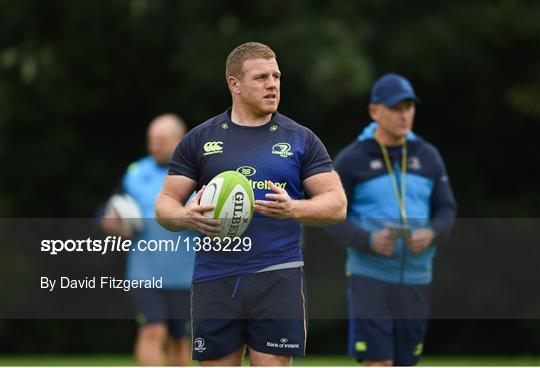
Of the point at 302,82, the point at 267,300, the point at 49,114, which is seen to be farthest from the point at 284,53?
the point at 267,300

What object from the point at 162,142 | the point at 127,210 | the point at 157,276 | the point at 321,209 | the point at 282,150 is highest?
the point at 162,142

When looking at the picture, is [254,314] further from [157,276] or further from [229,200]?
[157,276]

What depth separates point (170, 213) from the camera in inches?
241

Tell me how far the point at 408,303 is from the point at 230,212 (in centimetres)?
247

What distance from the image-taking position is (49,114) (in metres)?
19.0

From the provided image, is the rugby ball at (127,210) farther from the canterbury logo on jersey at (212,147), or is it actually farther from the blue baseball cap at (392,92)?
the canterbury logo on jersey at (212,147)

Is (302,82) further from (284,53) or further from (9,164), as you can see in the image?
(9,164)

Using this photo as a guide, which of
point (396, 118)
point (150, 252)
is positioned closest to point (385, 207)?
point (396, 118)

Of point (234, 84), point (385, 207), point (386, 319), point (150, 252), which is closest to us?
point (234, 84)

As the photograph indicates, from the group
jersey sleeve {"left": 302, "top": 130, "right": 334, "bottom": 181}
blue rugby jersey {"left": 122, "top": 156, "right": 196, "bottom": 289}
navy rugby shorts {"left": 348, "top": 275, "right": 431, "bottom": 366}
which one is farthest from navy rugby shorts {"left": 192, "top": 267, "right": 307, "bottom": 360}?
blue rugby jersey {"left": 122, "top": 156, "right": 196, "bottom": 289}

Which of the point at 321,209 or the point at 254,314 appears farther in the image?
the point at 254,314

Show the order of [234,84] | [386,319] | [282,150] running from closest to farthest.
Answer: [282,150], [234,84], [386,319]

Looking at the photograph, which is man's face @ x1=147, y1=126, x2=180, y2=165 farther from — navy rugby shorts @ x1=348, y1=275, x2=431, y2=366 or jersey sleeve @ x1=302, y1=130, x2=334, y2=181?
jersey sleeve @ x1=302, y1=130, x2=334, y2=181

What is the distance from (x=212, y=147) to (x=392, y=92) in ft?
7.88
